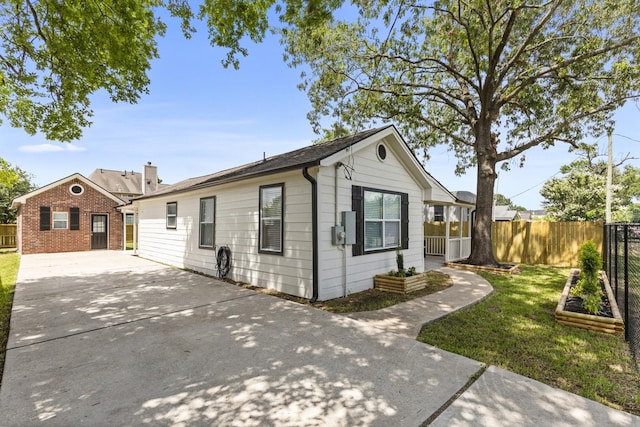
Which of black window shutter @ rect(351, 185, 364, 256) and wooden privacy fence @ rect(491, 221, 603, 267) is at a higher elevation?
black window shutter @ rect(351, 185, 364, 256)

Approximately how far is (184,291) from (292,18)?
6.33 meters

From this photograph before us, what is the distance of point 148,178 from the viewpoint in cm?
1983

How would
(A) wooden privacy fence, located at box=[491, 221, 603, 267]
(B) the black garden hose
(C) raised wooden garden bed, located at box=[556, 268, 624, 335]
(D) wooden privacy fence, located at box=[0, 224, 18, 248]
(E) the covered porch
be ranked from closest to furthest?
(C) raised wooden garden bed, located at box=[556, 268, 624, 335]
(B) the black garden hose
(A) wooden privacy fence, located at box=[491, 221, 603, 267]
(E) the covered porch
(D) wooden privacy fence, located at box=[0, 224, 18, 248]

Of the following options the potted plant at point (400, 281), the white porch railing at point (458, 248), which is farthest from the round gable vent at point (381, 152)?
the white porch railing at point (458, 248)

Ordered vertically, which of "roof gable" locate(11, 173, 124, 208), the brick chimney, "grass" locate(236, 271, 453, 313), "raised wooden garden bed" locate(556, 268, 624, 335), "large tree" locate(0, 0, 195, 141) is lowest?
"grass" locate(236, 271, 453, 313)

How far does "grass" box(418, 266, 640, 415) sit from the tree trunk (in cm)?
491

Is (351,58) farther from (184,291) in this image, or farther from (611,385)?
(611,385)

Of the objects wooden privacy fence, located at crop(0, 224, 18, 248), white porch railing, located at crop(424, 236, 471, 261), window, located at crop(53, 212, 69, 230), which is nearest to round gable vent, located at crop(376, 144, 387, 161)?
white porch railing, located at crop(424, 236, 471, 261)

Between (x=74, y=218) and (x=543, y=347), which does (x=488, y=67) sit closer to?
(x=543, y=347)

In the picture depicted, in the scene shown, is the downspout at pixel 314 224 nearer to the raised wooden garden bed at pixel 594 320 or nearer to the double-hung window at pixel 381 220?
the double-hung window at pixel 381 220

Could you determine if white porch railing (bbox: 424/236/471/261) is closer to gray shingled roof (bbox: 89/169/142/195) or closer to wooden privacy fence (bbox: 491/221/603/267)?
wooden privacy fence (bbox: 491/221/603/267)

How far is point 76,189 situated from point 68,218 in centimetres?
164

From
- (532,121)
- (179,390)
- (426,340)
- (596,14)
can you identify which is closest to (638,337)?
(426,340)

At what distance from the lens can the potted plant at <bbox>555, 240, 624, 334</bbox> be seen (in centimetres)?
442
